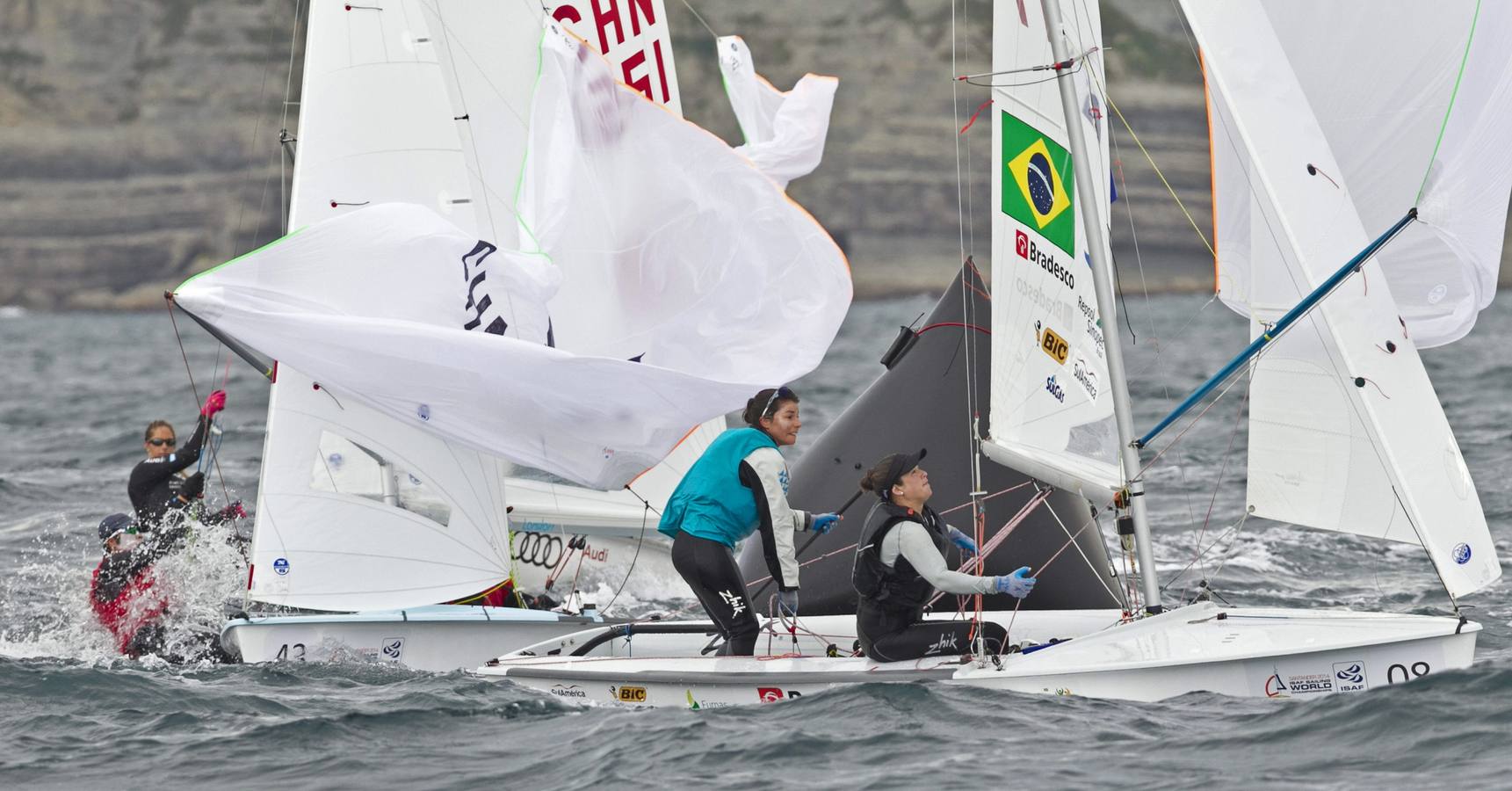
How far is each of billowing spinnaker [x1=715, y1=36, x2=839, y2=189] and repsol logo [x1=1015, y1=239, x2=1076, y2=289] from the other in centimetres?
149

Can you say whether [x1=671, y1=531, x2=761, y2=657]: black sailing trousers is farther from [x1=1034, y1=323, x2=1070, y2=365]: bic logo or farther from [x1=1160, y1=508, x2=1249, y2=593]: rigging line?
[x1=1160, y1=508, x2=1249, y2=593]: rigging line

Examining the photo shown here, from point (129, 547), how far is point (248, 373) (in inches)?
975

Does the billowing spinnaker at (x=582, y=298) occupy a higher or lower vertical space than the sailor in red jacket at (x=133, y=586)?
higher

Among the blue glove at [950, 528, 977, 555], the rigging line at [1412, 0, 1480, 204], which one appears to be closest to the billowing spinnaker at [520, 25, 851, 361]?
the blue glove at [950, 528, 977, 555]

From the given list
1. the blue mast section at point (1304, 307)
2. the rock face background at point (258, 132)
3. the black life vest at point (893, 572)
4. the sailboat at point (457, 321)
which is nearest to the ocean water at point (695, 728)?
the black life vest at point (893, 572)

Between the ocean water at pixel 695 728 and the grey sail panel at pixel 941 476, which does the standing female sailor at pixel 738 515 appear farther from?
the grey sail panel at pixel 941 476

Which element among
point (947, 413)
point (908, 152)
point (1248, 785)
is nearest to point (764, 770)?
point (1248, 785)

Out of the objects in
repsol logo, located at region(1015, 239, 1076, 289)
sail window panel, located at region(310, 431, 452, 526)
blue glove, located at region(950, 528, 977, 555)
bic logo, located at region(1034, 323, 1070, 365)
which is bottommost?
blue glove, located at region(950, 528, 977, 555)

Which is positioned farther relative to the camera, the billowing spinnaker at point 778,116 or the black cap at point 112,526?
the billowing spinnaker at point 778,116

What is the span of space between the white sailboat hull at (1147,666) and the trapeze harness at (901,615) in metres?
0.06

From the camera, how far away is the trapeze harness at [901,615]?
21.4ft

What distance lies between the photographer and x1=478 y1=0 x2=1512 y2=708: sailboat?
6180 millimetres

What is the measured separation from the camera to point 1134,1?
6625 centimetres

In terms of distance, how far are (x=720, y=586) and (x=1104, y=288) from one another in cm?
177
